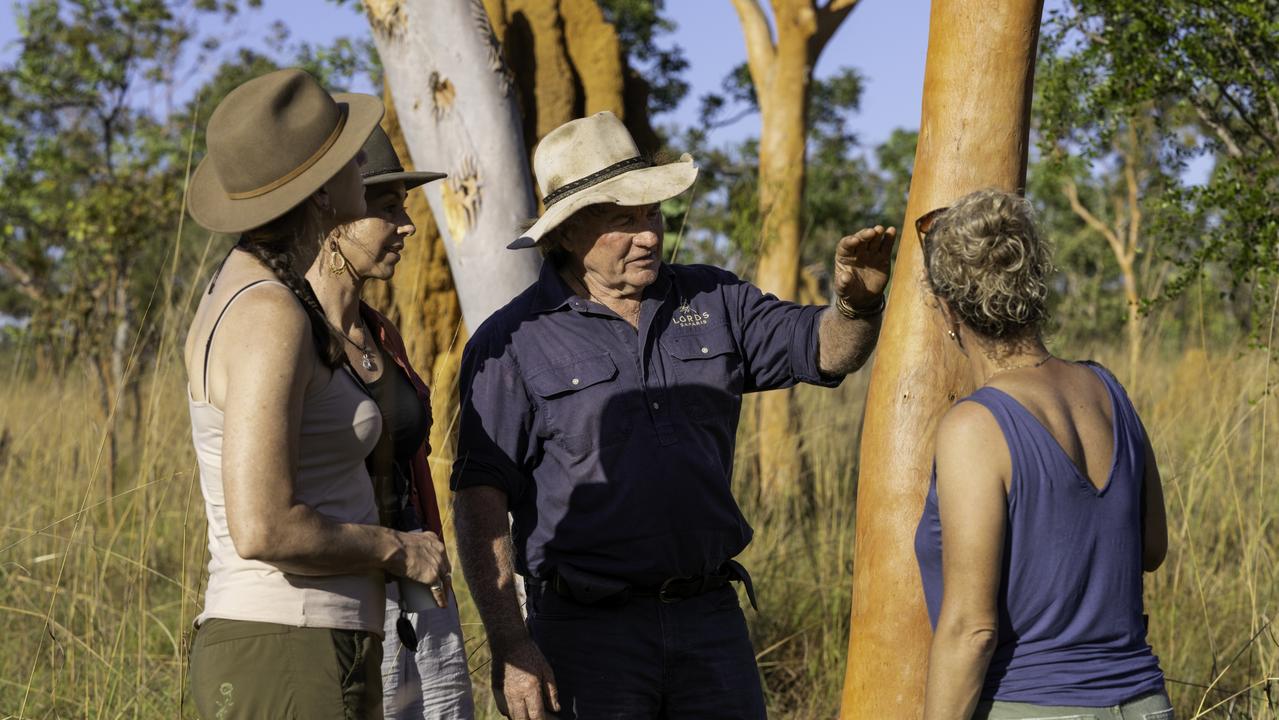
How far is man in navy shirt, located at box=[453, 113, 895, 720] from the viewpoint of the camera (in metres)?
Answer: 3.04

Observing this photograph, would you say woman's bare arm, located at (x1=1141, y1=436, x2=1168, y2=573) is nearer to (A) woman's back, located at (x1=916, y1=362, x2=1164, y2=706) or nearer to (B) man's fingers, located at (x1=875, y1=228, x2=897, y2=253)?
(A) woman's back, located at (x1=916, y1=362, x2=1164, y2=706)

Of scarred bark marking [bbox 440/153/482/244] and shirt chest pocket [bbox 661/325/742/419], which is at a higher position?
scarred bark marking [bbox 440/153/482/244]

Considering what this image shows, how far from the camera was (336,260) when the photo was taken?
265 centimetres

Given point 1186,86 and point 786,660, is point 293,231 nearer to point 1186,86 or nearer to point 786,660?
point 786,660

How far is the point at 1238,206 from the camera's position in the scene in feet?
18.2

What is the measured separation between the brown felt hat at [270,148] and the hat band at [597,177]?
87 centimetres

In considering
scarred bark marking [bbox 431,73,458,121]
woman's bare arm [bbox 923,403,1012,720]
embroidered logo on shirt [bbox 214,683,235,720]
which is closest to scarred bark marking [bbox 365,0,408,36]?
scarred bark marking [bbox 431,73,458,121]

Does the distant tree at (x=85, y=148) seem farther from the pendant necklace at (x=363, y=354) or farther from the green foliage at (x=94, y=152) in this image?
the pendant necklace at (x=363, y=354)

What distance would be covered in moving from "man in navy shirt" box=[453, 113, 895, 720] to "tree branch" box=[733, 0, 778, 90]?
8114 millimetres

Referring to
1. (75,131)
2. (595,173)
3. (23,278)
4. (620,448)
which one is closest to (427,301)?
(595,173)

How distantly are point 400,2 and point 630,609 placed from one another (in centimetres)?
272

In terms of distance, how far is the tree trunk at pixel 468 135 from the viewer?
183 inches

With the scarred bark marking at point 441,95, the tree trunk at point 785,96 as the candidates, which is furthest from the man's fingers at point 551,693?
the tree trunk at point 785,96

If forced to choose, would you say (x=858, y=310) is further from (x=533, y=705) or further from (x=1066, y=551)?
(x=533, y=705)
